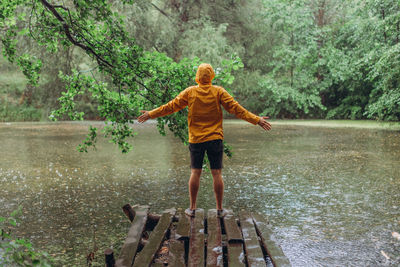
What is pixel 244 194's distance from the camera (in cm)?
680

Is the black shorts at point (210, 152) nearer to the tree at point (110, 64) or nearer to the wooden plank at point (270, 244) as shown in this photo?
the wooden plank at point (270, 244)

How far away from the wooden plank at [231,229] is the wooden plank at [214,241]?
9 centimetres

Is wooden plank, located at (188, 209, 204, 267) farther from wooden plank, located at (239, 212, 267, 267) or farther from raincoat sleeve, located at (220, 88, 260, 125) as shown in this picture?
raincoat sleeve, located at (220, 88, 260, 125)

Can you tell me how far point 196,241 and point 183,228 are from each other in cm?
35

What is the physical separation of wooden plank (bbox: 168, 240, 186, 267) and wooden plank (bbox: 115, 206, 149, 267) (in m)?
0.33

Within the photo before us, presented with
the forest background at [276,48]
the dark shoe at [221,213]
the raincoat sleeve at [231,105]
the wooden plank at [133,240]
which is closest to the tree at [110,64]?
the raincoat sleeve at [231,105]

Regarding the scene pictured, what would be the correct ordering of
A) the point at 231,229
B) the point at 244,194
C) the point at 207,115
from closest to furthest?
the point at 231,229 → the point at 207,115 → the point at 244,194

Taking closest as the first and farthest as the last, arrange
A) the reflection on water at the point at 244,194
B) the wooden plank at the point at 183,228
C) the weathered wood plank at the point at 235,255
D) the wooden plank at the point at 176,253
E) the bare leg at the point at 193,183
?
the weathered wood plank at the point at 235,255 → the wooden plank at the point at 176,253 → the wooden plank at the point at 183,228 → the reflection on water at the point at 244,194 → the bare leg at the point at 193,183

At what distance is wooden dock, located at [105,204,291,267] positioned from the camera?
3387 millimetres

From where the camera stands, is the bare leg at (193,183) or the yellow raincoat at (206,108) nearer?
the yellow raincoat at (206,108)

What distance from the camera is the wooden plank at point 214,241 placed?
3410 millimetres

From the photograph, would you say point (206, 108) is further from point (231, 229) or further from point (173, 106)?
point (231, 229)

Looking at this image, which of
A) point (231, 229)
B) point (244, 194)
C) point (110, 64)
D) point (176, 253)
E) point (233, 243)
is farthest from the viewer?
point (244, 194)

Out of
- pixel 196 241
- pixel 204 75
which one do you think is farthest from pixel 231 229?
pixel 204 75
